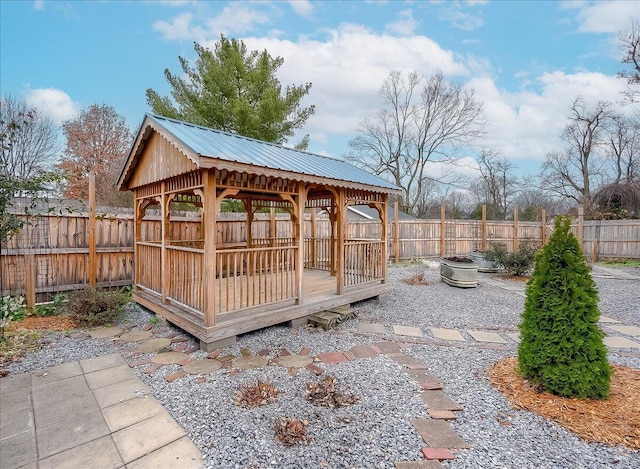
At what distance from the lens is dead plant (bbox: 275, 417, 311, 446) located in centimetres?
229

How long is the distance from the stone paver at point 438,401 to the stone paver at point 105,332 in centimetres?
448

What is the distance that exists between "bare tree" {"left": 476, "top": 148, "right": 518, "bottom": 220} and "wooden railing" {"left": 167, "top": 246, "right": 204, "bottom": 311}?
2801 cm

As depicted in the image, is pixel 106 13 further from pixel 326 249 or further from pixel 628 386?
pixel 628 386

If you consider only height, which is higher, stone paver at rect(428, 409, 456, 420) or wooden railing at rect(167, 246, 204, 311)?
wooden railing at rect(167, 246, 204, 311)

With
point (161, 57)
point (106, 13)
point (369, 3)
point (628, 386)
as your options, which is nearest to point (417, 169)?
point (369, 3)

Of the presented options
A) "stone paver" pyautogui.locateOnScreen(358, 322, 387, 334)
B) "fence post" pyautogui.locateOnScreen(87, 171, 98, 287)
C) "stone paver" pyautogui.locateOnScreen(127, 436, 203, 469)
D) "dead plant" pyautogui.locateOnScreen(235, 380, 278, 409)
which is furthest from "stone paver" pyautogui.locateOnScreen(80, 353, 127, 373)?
"stone paver" pyautogui.locateOnScreen(358, 322, 387, 334)

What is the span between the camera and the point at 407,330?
510cm

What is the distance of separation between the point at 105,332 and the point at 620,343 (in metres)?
7.71

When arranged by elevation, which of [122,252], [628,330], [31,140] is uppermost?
[31,140]

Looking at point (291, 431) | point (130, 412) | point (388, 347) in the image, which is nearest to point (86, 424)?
point (130, 412)

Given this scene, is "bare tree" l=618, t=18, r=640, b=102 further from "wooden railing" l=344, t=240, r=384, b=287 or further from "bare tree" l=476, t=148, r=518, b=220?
"wooden railing" l=344, t=240, r=384, b=287

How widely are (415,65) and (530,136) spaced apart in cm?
902

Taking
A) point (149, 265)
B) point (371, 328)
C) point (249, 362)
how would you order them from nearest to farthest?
point (249, 362) < point (371, 328) < point (149, 265)

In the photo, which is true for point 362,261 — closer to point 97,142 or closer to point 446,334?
point 446,334
